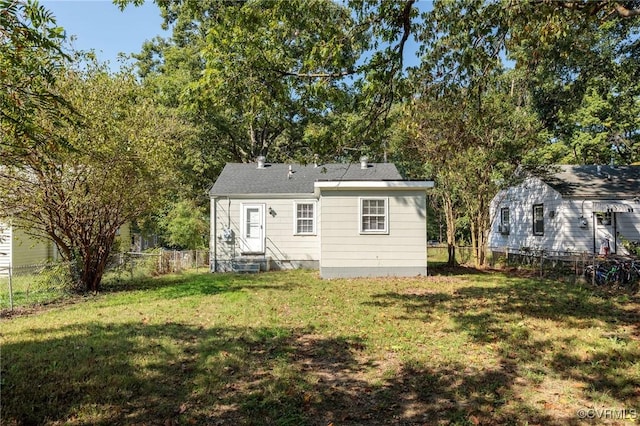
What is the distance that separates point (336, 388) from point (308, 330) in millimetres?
2247

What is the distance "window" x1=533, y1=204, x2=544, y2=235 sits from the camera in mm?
17578

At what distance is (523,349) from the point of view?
17.4ft

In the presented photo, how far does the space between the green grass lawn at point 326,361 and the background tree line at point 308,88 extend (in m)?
2.58

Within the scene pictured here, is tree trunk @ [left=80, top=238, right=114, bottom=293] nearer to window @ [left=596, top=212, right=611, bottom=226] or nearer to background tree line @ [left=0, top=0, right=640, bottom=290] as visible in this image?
background tree line @ [left=0, top=0, right=640, bottom=290]

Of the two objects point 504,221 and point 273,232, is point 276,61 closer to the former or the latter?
point 273,232

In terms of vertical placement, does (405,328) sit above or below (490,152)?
below

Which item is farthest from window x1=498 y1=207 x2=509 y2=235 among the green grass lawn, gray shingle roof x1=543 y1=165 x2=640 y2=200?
the green grass lawn

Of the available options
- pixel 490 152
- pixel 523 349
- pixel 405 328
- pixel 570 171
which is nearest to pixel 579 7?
pixel 523 349

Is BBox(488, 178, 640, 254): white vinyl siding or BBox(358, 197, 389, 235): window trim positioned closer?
BBox(358, 197, 389, 235): window trim

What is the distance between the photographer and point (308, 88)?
6250 millimetres

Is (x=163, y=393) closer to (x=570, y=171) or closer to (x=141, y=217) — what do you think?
(x=141, y=217)

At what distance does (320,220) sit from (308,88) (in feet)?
21.7

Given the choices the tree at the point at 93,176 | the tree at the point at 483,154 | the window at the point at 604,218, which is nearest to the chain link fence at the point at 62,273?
the tree at the point at 93,176

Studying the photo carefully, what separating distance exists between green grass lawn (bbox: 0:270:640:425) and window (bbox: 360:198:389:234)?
3.96 metres
